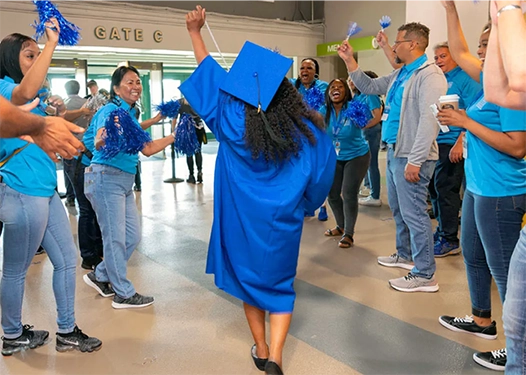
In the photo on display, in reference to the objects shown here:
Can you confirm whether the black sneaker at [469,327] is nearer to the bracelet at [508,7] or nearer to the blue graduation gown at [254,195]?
the blue graduation gown at [254,195]

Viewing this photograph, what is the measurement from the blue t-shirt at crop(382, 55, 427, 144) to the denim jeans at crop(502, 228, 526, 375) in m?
2.00

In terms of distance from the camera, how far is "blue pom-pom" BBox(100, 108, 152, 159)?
290 centimetres

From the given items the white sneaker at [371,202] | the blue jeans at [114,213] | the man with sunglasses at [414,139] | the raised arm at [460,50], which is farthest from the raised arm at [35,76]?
the white sneaker at [371,202]

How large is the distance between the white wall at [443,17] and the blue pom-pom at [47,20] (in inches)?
177

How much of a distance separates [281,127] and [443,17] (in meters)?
4.42

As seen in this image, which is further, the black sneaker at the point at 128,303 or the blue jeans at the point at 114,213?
the black sneaker at the point at 128,303

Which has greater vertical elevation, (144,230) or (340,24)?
(340,24)

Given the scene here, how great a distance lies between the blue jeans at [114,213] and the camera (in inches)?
120

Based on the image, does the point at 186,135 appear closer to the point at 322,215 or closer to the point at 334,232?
the point at 334,232

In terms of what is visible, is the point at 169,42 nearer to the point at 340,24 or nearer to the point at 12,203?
the point at 340,24

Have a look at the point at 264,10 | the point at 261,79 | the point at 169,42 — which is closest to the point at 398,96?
the point at 261,79

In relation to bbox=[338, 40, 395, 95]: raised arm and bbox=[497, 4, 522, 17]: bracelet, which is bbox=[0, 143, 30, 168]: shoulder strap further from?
bbox=[338, 40, 395, 95]: raised arm

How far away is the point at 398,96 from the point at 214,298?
1.98 meters

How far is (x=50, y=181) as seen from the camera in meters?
2.49
